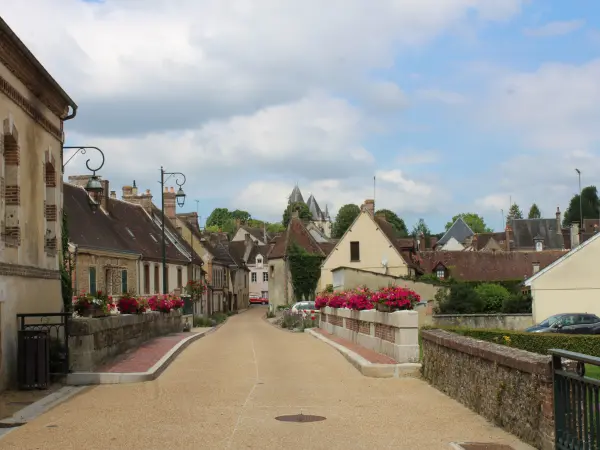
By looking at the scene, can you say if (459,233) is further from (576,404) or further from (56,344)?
(576,404)

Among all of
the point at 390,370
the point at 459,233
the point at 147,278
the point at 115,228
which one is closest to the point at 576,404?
the point at 390,370

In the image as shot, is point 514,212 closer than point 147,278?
No

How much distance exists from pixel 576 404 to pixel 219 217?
15648cm

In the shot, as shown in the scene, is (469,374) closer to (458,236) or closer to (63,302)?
(63,302)

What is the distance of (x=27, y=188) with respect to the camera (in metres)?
14.6

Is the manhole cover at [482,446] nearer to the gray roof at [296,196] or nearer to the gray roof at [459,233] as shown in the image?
the gray roof at [459,233]

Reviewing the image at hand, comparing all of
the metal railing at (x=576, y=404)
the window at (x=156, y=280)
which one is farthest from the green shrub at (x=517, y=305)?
the metal railing at (x=576, y=404)

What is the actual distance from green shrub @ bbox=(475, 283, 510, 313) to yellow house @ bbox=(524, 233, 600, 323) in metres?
4.88

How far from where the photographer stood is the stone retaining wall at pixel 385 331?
1492cm

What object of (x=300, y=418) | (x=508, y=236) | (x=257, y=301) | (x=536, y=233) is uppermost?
(x=536, y=233)

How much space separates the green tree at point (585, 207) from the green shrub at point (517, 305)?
66.8m

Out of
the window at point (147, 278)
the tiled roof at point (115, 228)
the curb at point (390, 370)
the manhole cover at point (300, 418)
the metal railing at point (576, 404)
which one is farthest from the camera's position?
the window at point (147, 278)

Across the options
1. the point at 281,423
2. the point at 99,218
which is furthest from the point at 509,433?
the point at 99,218

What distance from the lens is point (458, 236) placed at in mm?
105750
